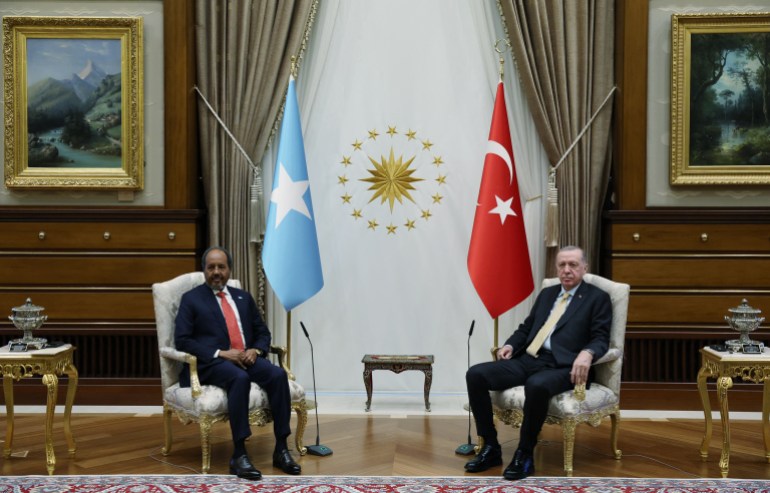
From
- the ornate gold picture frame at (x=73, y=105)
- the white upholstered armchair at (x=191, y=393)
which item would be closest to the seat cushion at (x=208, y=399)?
the white upholstered armchair at (x=191, y=393)

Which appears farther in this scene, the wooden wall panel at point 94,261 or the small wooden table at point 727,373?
the wooden wall panel at point 94,261

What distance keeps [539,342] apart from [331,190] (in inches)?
106

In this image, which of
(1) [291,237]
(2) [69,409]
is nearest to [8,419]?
(2) [69,409]

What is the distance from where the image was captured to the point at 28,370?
5.68 metres

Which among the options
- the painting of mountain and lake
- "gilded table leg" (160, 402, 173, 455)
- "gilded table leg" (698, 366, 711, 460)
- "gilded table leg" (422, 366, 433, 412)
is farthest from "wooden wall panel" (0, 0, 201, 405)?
"gilded table leg" (698, 366, 711, 460)

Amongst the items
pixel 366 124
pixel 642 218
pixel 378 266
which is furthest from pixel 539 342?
pixel 366 124

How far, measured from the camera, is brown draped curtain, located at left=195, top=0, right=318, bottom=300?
7.33 m

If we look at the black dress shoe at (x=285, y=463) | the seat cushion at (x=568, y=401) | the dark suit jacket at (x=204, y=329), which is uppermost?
the dark suit jacket at (x=204, y=329)

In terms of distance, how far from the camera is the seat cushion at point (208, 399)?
17.3ft

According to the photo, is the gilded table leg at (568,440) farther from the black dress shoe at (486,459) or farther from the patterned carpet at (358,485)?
the black dress shoe at (486,459)

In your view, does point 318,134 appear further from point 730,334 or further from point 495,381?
point 730,334

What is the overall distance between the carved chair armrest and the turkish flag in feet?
6.97

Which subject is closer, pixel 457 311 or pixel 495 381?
pixel 495 381

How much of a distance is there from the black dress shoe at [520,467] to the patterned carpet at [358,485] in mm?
58
